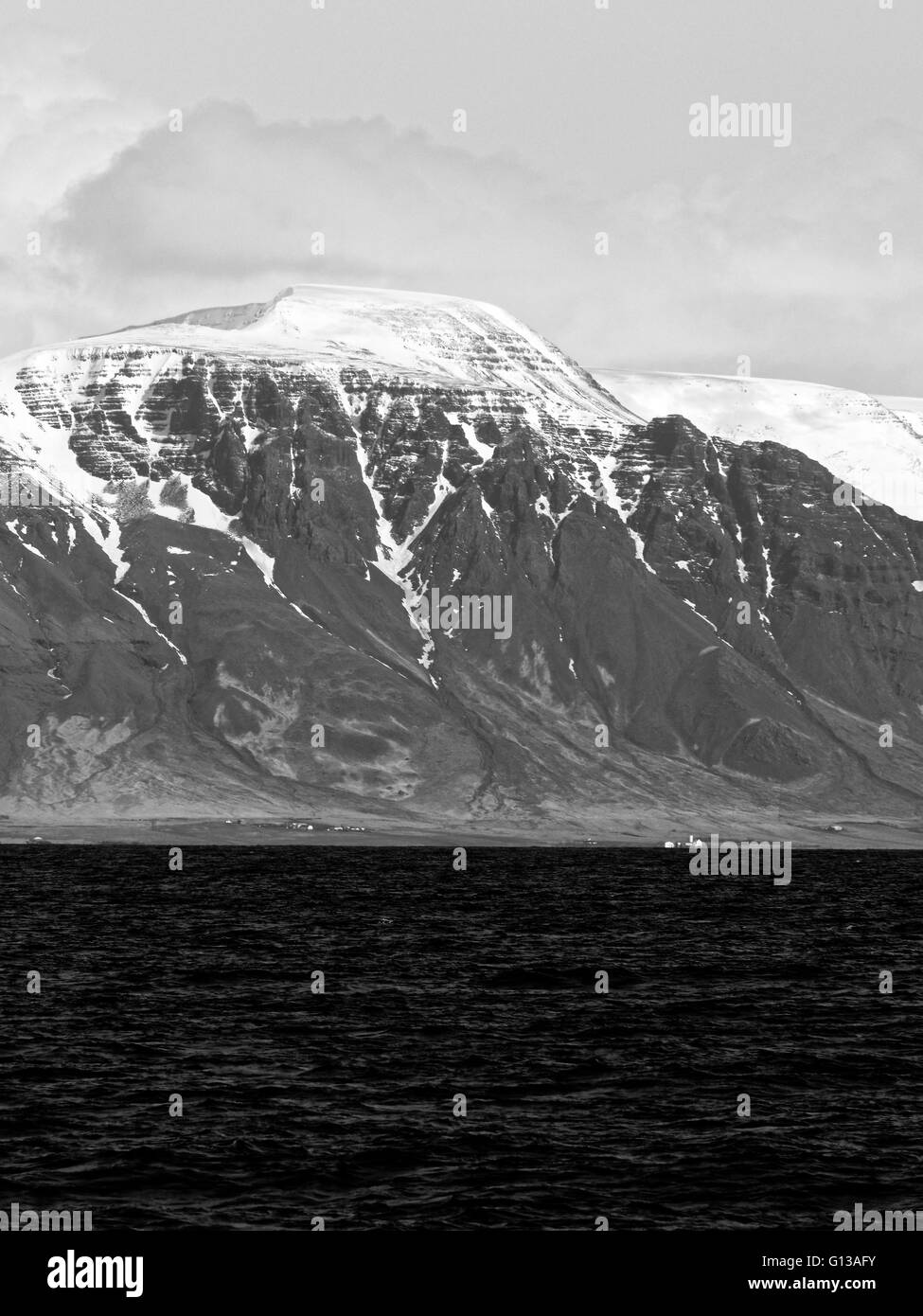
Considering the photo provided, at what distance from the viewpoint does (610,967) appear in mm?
108375

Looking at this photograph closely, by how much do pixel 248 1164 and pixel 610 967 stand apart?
192 ft

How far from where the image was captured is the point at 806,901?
184250 mm

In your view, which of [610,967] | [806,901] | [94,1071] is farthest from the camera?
[806,901]

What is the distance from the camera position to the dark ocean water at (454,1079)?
48.9 m

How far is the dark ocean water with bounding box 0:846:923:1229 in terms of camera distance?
4891 centimetres

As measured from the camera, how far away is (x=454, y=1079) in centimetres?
6650

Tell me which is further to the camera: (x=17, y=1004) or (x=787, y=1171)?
(x=17, y=1004)

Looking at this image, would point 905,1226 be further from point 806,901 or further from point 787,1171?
point 806,901
